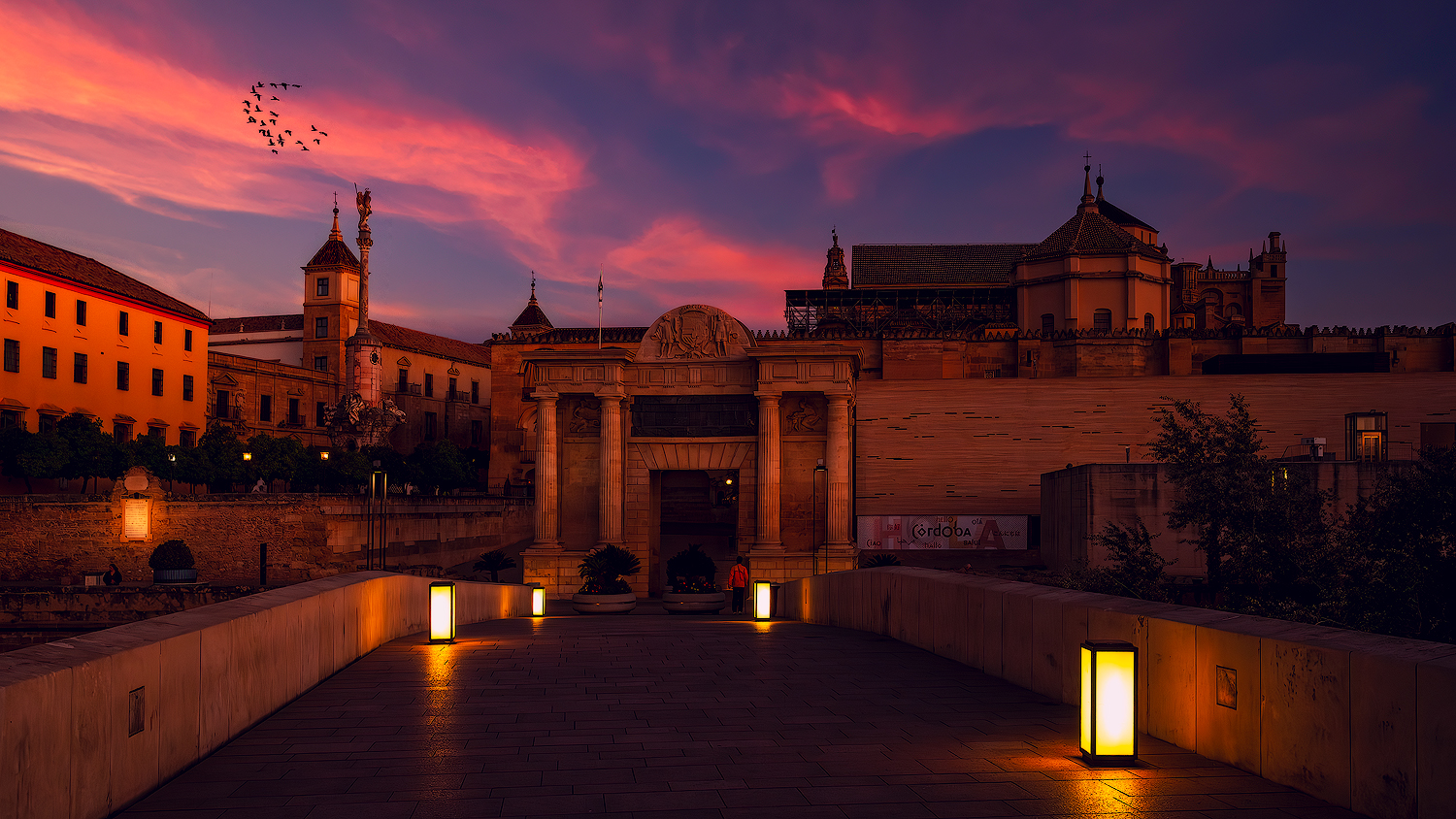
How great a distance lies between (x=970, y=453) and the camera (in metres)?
59.3

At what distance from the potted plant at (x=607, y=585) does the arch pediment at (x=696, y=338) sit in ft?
26.7

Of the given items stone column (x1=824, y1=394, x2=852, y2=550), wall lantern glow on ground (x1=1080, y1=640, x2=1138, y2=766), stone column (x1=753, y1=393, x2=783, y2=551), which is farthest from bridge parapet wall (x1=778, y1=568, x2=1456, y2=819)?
stone column (x1=753, y1=393, x2=783, y2=551)

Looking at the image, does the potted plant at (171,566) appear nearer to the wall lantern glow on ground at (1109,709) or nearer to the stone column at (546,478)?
the stone column at (546,478)

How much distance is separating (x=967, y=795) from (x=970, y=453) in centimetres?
5371

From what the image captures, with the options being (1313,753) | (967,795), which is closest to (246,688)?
(967,795)

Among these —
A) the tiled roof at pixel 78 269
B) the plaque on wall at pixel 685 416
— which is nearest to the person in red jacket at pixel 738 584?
the plaque on wall at pixel 685 416

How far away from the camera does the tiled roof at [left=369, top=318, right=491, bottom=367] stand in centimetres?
9675

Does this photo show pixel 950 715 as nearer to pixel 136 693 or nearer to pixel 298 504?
pixel 136 693

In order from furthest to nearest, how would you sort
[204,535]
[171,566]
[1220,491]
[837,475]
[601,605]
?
[204,535] < [171,566] < [837,475] < [1220,491] < [601,605]

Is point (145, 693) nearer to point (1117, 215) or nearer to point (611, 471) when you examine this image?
point (611, 471)

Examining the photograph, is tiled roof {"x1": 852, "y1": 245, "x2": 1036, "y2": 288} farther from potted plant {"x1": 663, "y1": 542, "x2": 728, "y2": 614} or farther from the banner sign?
potted plant {"x1": 663, "y1": 542, "x2": 728, "y2": 614}

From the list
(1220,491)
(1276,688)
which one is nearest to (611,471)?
(1220,491)

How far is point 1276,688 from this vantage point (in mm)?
7027

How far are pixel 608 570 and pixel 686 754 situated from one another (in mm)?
27015
